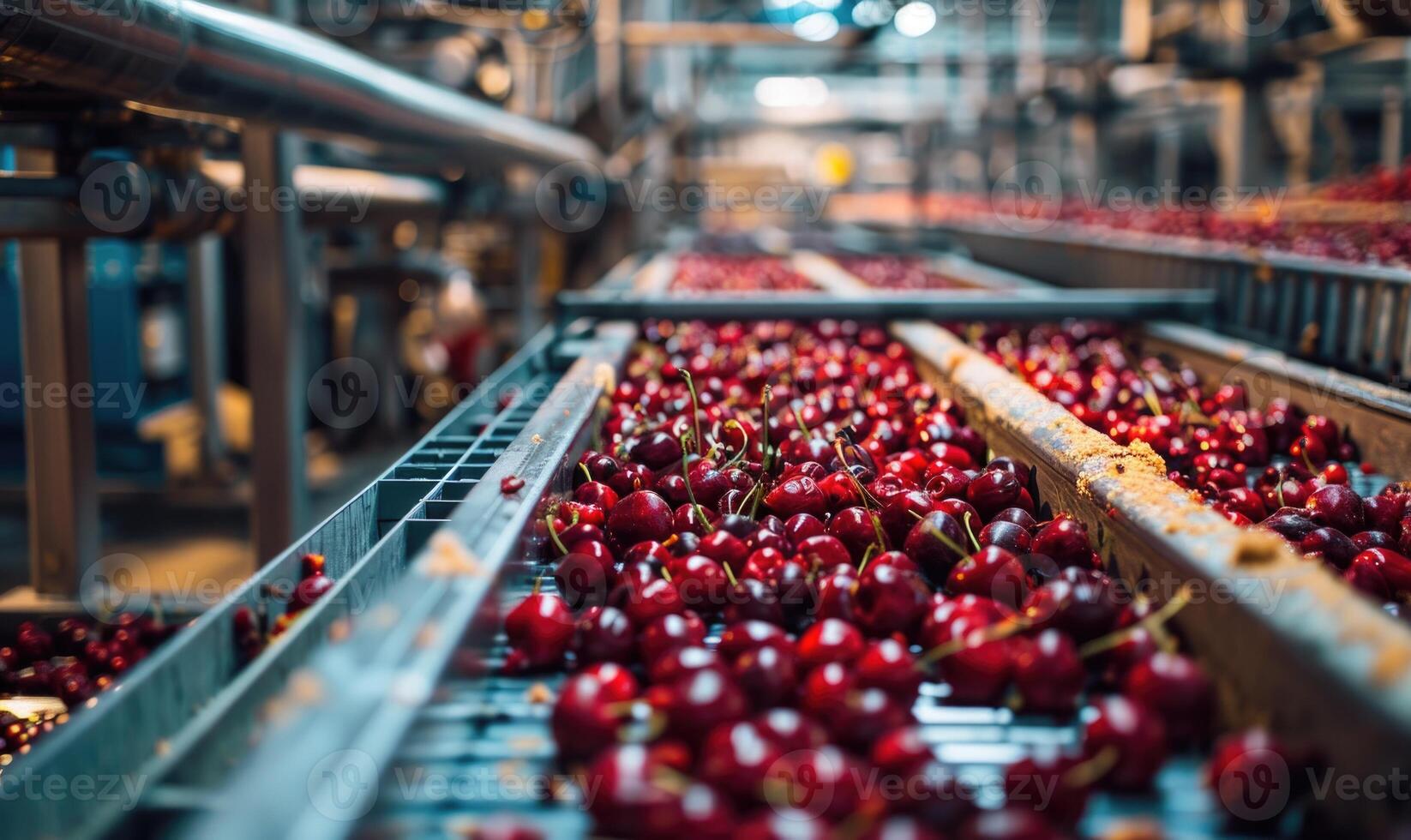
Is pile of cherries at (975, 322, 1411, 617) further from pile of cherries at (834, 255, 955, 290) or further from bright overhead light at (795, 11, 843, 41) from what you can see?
bright overhead light at (795, 11, 843, 41)

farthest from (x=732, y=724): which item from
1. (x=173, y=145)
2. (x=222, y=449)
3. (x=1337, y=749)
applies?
(x=222, y=449)

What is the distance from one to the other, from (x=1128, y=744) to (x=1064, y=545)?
0.58m

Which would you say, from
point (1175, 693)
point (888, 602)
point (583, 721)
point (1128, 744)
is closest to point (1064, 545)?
point (888, 602)

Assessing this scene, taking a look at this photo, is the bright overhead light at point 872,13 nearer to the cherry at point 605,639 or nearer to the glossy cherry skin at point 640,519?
the glossy cherry skin at point 640,519

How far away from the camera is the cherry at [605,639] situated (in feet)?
4.30

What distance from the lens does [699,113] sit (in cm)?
1669

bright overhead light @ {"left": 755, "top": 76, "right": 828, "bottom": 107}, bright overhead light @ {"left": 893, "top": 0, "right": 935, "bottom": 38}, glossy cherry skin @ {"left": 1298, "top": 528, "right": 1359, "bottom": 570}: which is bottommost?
glossy cherry skin @ {"left": 1298, "top": 528, "right": 1359, "bottom": 570}

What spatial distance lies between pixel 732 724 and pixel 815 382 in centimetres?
200

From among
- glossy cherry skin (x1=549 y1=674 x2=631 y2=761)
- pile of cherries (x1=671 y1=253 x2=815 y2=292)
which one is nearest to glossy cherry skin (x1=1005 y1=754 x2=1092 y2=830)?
glossy cherry skin (x1=549 y1=674 x2=631 y2=761)

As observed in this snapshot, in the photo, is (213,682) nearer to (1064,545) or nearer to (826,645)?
(826,645)

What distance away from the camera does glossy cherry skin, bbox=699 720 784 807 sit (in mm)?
965

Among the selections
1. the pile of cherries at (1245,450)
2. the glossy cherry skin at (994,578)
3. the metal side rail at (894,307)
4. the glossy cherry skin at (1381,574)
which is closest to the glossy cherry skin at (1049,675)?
the glossy cherry skin at (994,578)

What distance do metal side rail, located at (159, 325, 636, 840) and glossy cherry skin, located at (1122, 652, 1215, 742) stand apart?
2.30 feet

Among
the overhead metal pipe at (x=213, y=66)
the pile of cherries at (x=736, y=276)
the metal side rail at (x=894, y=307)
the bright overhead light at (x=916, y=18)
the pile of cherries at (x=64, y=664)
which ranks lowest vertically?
the pile of cherries at (x=64, y=664)
